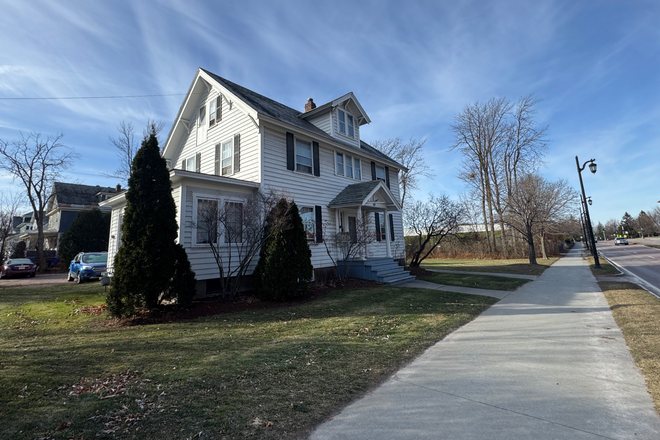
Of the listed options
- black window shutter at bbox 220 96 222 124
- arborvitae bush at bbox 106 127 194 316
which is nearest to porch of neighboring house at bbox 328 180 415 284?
black window shutter at bbox 220 96 222 124

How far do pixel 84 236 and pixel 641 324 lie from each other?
30983 millimetres

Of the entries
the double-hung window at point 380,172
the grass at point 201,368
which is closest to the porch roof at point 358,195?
the double-hung window at point 380,172

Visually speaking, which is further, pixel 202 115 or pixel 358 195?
pixel 202 115

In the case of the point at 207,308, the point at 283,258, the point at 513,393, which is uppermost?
the point at 283,258

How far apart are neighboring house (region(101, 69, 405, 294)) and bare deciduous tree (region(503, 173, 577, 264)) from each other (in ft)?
37.5

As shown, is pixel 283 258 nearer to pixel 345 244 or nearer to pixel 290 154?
pixel 345 244

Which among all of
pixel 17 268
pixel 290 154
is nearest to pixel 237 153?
pixel 290 154

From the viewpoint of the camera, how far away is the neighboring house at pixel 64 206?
107 feet

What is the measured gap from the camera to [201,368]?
4238 millimetres

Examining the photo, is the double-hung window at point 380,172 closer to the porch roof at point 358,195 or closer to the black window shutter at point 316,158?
the porch roof at point 358,195

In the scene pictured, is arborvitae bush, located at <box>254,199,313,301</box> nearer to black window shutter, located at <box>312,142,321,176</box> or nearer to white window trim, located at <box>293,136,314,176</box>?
white window trim, located at <box>293,136,314,176</box>

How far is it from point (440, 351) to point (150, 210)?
7030 mm

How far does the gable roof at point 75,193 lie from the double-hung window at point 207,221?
3463cm

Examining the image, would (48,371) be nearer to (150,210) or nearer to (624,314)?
(150,210)
